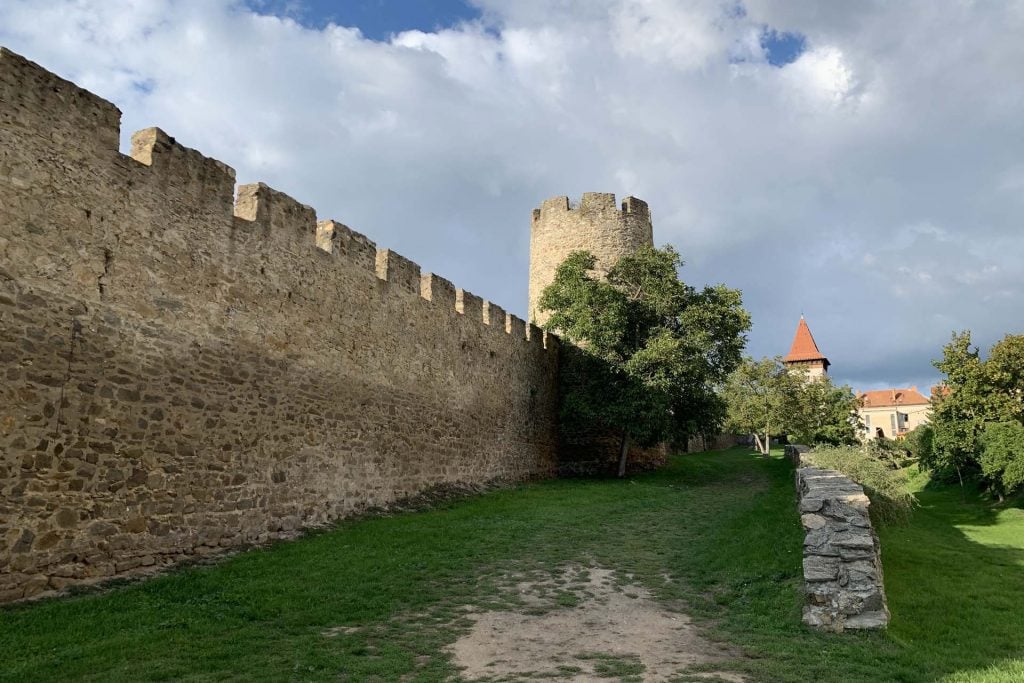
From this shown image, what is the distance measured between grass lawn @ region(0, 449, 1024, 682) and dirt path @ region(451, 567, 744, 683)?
245 millimetres

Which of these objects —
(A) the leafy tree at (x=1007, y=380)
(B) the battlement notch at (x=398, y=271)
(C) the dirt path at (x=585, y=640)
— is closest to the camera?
(C) the dirt path at (x=585, y=640)

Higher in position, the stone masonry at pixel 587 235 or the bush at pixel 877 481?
the stone masonry at pixel 587 235

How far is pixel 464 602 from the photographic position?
8383mm

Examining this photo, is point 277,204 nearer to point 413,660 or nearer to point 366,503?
point 366,503

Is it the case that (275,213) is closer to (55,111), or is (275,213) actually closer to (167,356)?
(167,356)

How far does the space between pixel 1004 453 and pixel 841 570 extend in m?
17.7

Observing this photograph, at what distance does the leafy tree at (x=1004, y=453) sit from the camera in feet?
66.4

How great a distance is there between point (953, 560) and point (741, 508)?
4314 mm

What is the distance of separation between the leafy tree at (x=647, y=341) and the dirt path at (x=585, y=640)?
12200 mm

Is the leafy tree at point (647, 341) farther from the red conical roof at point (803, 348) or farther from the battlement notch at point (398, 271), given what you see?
the red conical roof at point (803, 348)

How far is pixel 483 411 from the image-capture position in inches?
750

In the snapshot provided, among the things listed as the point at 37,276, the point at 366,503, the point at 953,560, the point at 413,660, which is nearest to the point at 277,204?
the point at 37,276

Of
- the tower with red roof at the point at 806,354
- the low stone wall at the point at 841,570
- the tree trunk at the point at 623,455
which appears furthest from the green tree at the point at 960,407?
the tower with red roof at the point at 806,354

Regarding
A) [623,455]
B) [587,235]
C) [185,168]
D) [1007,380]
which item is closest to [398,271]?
[185,168]
